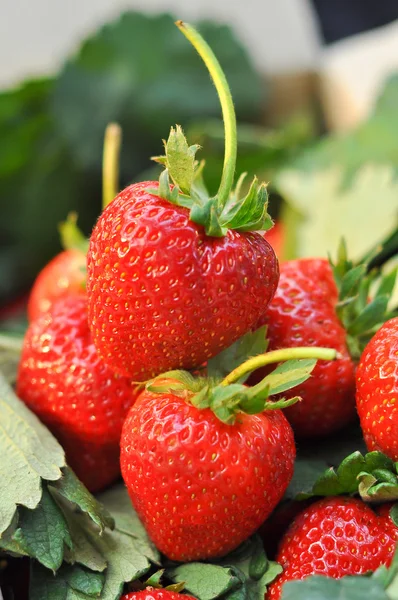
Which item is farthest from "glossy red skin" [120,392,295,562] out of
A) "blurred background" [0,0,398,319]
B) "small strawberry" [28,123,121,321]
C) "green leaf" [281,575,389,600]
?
"blurred background" [0,0,398,319]

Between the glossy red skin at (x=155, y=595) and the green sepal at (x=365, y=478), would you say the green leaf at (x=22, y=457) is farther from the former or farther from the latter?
the green sepal at (x=365, y=478)

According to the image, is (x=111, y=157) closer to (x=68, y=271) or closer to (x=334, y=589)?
(x=68, y=271)

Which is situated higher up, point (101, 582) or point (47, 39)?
point (47, 39)

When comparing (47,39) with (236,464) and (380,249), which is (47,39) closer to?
(380,249)

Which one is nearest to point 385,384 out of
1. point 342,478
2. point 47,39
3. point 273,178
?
point 342,478

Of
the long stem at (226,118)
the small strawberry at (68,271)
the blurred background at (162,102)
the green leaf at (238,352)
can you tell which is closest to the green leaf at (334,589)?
the green leaf at (238,352)
